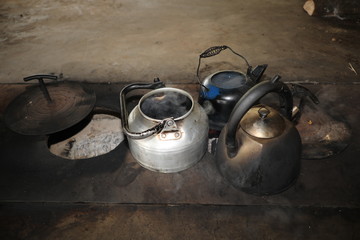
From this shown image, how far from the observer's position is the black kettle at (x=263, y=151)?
5.73 feet

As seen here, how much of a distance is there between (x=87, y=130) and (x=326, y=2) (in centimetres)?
476

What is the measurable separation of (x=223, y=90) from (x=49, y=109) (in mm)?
1606

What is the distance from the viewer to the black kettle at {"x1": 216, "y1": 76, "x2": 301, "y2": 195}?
175 centimetres

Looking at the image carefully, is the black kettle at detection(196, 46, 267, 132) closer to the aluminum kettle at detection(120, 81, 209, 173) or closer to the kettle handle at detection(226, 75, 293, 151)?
the aluminum kettle at detection(120, 81, 209, 173)

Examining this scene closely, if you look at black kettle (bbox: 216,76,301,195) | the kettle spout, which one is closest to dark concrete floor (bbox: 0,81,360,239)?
black kettle (bbox: 216,76,301,195)

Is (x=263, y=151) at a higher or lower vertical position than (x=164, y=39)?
higher

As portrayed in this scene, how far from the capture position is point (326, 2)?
15.8 ft

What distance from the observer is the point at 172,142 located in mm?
1885

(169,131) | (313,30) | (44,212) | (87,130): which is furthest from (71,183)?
(313,30)

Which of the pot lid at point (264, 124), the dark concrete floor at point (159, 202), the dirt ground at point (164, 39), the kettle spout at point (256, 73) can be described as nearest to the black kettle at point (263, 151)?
the pot lid at point (264, 124)

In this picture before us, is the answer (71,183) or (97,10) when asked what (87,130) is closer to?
(71,183)

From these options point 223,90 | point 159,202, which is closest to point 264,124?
point 223,90

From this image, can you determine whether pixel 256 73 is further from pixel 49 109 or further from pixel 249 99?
pixel 49 109

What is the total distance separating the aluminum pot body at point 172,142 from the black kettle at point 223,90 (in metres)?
0.26
